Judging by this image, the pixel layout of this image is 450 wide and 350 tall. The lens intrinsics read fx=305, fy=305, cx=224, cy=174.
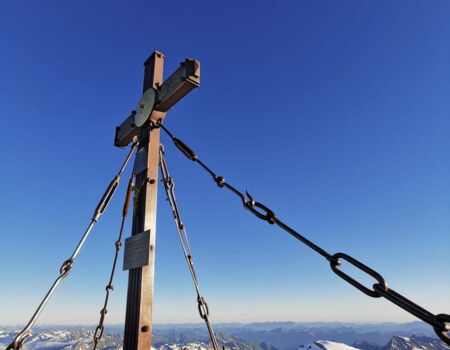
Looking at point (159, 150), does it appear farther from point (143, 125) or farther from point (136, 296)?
point (136, 296)

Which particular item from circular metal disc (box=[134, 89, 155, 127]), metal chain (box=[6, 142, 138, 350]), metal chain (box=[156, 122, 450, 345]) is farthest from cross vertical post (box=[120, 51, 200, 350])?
metal chain (box=[156, 122, 450, 345])

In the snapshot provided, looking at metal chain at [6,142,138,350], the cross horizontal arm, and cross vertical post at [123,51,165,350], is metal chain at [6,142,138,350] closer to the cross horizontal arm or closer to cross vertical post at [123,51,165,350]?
cross vertical post at [123,51,165,350]

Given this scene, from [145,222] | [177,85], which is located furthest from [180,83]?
[145,222]

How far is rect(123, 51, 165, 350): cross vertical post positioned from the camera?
4902 millimetres

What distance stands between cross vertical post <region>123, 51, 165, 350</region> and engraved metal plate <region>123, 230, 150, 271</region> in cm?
5

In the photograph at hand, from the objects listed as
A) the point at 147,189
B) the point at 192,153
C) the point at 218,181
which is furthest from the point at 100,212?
the point at 218,181

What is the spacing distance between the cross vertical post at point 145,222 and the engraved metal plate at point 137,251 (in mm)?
52

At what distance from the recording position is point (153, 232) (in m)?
5.45

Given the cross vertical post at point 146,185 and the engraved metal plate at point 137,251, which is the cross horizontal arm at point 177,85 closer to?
the cross vertical post at point 146,185

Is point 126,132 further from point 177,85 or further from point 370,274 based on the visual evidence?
point 370,274

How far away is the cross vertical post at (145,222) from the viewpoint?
490 centimetres

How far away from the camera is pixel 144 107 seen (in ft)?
22.4

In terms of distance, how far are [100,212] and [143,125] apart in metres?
2.04

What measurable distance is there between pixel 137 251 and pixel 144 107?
3.22 meters
